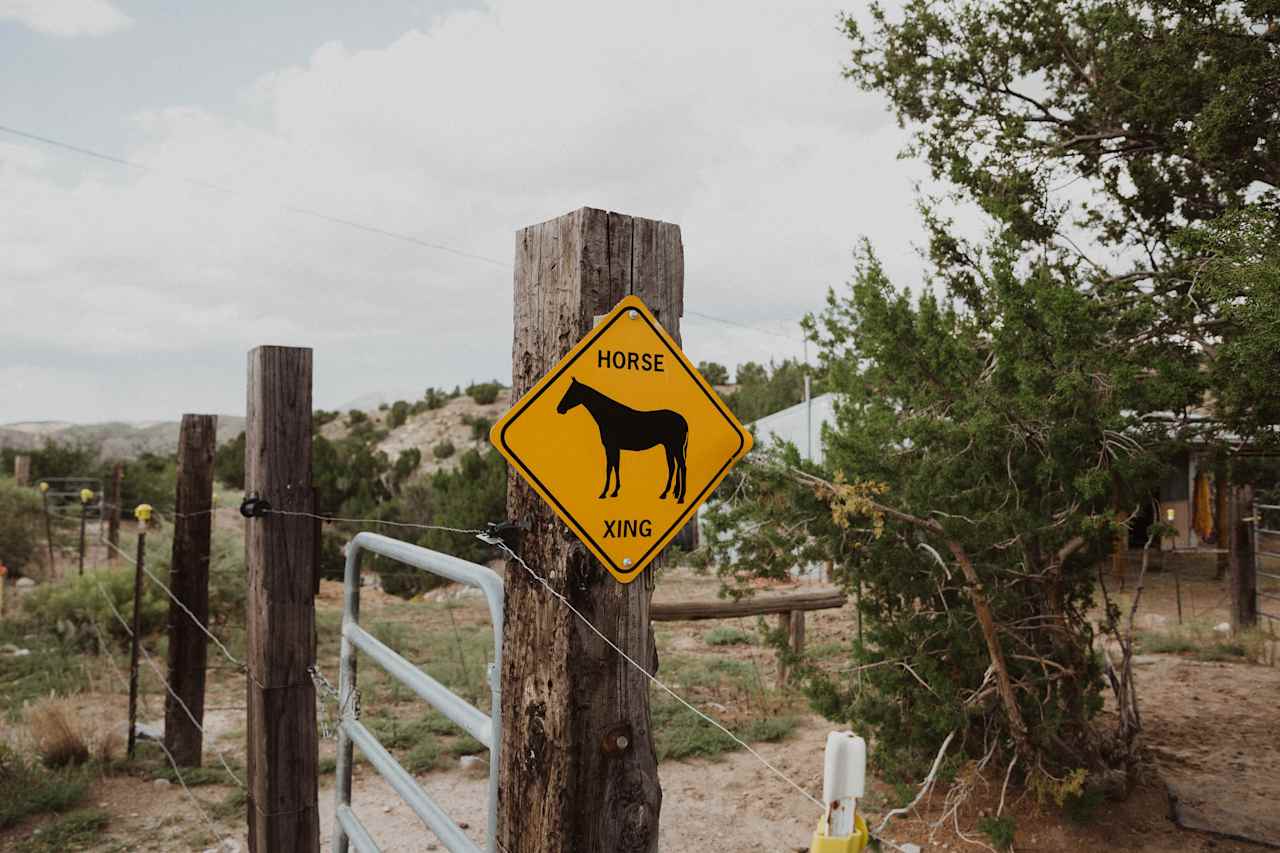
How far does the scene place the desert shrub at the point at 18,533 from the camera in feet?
44.6

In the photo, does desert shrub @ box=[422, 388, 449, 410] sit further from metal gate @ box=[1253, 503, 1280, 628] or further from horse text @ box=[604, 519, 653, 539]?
horse text @ box=[604, 519, 653, 539]

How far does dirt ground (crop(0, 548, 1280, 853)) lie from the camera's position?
4.83 metres

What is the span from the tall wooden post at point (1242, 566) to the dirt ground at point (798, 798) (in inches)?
110

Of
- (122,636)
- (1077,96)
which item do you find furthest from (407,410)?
(1077,96)

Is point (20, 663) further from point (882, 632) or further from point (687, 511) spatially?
point (687, 511)

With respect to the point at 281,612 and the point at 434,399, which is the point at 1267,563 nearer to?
the point at 281,612

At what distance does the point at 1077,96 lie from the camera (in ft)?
20.0

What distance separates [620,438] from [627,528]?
0.67 ft

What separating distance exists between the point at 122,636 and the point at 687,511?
8749 mm

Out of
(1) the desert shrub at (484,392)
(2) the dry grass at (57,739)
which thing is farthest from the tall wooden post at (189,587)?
(1) the desert shrub at (484,392)

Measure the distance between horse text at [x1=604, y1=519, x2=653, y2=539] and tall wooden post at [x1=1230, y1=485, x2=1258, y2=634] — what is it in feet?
33.6

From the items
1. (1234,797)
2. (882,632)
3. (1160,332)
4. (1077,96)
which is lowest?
(1234,797)

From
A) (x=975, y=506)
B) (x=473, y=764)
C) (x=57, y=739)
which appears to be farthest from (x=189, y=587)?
(x=975, y=506)

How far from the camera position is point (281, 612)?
11.7 feet
